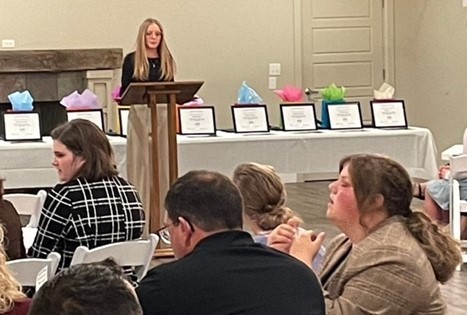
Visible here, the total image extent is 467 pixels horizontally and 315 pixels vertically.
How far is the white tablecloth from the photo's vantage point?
241 inches

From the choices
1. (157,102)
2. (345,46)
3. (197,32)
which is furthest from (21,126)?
(345,46)

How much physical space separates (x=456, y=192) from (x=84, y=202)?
9.74ft

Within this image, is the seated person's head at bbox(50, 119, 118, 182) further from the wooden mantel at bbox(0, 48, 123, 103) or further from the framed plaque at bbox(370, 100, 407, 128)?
the wooden mantel at bbox(0, 48, 123, 103)

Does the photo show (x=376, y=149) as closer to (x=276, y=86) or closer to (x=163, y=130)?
(x=163, y=130)

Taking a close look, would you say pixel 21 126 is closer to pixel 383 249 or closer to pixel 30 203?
pixel 30 203

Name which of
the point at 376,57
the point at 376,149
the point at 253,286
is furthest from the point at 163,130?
the point at 376,57

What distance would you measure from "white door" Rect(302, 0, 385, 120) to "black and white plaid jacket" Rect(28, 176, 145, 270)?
22.6 feet

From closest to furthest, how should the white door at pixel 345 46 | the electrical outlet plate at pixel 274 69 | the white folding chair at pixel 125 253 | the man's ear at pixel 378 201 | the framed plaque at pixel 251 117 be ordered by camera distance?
1. the man's ear at pixel 378 201
2. the white folding chair at pixel 125 253
3. the framed plaque at pixel 251 117
4. the electrical outlet plate at pixel 274 69
5. the white door at pixel 345 46

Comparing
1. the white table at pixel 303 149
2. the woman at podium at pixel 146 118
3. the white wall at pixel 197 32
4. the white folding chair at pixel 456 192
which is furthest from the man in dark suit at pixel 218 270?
the white wall at pixel 197 32

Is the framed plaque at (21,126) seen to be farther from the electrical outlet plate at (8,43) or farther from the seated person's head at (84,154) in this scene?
the electrical outlet plate at (8,43)

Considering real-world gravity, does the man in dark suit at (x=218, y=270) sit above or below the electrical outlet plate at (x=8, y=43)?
below

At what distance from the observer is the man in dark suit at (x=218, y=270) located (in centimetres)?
210

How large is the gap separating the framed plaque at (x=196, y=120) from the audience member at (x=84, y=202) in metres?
2.87

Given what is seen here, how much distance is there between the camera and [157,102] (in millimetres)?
6023
